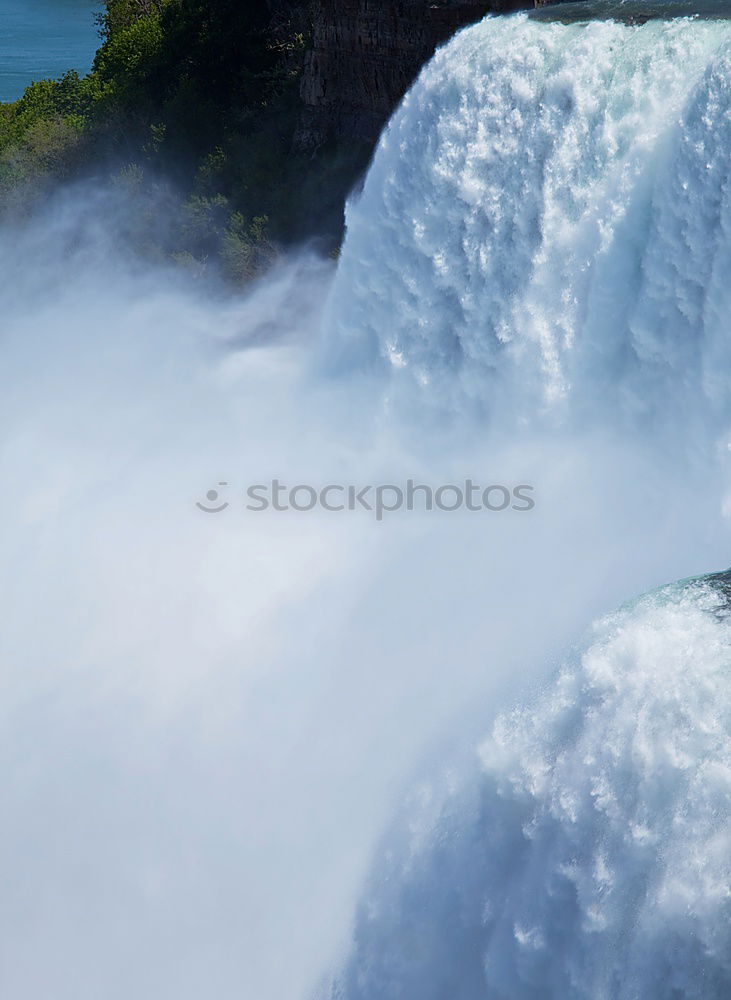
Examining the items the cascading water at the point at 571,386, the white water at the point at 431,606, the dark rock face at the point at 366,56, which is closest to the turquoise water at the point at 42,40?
the dark rock face at the point at 366,56

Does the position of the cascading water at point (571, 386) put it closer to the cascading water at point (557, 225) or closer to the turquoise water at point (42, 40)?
the cascading water at point (557, 225)

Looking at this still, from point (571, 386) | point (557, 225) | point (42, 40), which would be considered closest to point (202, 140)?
point (557, 225)

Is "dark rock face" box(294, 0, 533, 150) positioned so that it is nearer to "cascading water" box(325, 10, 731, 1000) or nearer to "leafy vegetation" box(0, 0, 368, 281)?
"leafy vegetation" box(0, 0, 368, 281)

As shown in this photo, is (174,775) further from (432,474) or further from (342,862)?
(432,474)

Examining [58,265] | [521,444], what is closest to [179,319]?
[58,265]

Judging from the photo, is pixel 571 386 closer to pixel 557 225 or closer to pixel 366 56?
pixel 557 225

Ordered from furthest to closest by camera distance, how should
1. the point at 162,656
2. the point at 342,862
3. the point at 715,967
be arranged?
the point at 162,656
the point at 342,862
the point at 715,967

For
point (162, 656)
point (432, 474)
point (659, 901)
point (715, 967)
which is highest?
point (432, 474)
